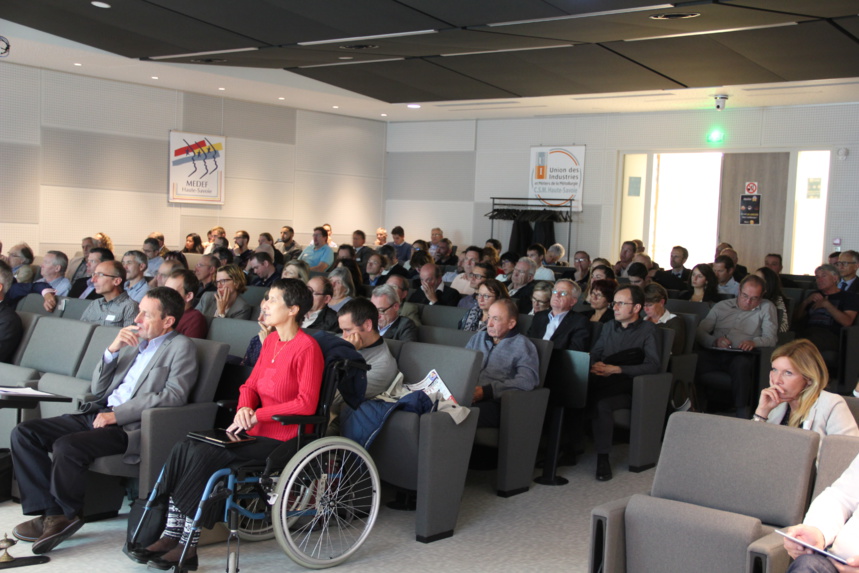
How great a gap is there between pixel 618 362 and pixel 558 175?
930 cm

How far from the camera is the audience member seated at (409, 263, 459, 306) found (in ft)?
24.5

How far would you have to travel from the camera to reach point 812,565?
240 cm

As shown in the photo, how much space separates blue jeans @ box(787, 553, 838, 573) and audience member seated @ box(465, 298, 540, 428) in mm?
2311

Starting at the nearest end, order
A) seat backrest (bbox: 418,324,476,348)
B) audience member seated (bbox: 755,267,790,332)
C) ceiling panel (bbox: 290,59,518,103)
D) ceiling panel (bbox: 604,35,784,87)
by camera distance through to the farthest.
A: seat backrest (bbox: 418,324,476,348), audience member seated (bbox: 755,267,790,332), ceiling panel (bbox: 604,35,784,87), ceiling panel (bbox: 290,59,518,103)

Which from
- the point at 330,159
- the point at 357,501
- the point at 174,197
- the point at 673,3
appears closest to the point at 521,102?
the point at 330,159

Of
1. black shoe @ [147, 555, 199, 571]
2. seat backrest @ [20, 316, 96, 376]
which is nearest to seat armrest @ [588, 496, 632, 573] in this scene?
black shoe @ [147, 555, 199, 571]

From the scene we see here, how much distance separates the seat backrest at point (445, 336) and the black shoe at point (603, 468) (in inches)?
43.5

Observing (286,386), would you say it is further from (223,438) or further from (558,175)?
(558,175)

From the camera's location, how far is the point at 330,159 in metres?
15.7

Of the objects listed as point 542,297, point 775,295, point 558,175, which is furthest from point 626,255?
point 542,297

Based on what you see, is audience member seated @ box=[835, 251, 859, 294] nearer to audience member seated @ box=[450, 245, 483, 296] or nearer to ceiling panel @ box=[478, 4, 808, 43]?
ceiling panel @ box=[478, 4, 808, 43]

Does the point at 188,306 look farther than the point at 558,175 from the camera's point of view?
No

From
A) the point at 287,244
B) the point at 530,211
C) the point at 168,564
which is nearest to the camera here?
the point at 168,564

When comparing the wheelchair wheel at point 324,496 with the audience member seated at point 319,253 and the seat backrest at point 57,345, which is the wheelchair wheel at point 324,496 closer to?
the seat backrest at point 57,345
